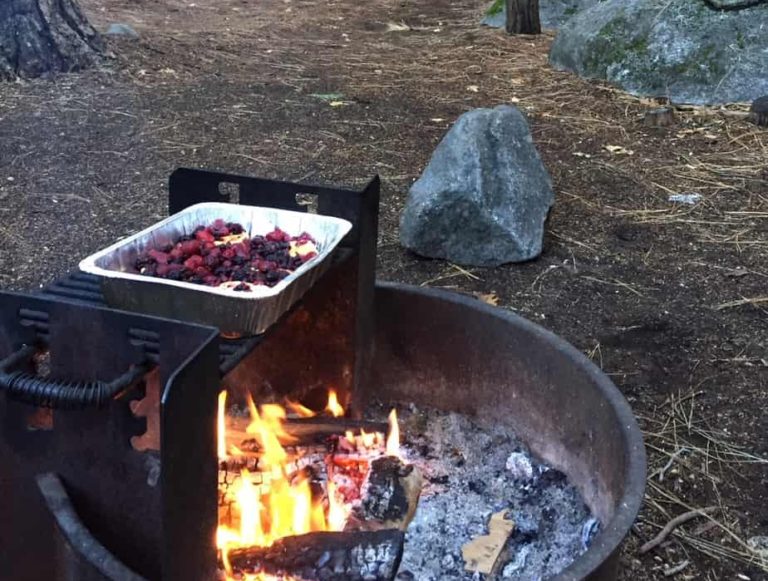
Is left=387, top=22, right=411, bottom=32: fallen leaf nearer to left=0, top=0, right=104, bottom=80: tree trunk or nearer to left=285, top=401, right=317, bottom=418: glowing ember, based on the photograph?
left=0, top=0, right=104, bottom=80: tree trunk

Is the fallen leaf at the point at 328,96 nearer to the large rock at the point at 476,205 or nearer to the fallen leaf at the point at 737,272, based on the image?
the large rock at the point at 476,205

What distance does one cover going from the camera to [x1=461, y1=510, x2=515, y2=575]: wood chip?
214 centimetres

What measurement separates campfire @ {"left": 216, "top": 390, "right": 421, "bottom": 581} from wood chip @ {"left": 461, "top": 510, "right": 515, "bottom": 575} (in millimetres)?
166

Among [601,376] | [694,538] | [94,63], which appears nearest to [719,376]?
[694,538]

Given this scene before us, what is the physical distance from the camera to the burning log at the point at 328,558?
188cm

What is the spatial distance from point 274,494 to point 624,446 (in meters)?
0.81

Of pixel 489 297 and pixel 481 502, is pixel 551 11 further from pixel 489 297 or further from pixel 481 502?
pixel 481 502

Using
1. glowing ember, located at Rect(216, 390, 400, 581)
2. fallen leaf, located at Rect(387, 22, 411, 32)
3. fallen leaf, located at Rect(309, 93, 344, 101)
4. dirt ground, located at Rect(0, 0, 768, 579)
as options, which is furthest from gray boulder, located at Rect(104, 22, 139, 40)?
glowing ember, located at Rect(216, 390, 400, 581)

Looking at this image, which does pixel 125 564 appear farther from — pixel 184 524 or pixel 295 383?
pixel 295 383

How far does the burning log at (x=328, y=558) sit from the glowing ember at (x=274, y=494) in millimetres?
28

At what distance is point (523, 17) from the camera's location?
27.2 ft

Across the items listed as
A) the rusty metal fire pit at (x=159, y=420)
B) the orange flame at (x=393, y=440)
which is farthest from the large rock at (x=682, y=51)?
the orange flame at (x=393, y=440)

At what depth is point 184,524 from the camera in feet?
4.84

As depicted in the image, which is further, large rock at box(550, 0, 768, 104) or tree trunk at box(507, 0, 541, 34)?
tree trunk at box(507, 0, 541, 34)
